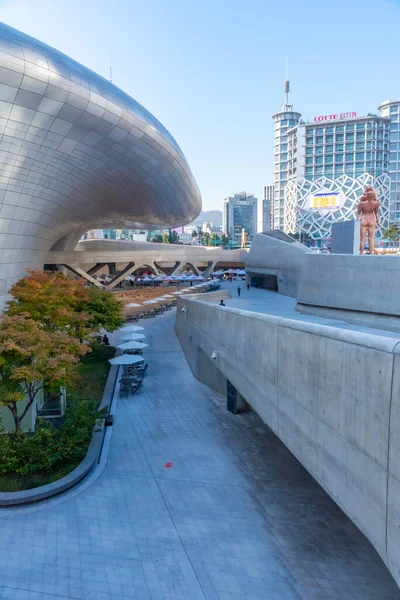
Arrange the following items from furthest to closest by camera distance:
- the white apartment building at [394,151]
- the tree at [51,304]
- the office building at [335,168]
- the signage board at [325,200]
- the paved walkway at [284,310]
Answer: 1. the white apartment building at [394,151]
2. the signage board at [325,200]
3. the office building at [335,168]
4. the tree at [51,304]
5. the paved walkway at [284,310]

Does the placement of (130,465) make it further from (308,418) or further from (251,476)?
(308,418)

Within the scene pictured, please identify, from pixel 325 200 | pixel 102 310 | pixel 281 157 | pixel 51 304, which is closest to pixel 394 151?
pixel 325 200

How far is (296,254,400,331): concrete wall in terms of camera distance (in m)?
11.6

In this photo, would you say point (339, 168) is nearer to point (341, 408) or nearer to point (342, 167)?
point (342, 167)

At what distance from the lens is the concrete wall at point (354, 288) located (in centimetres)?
1156

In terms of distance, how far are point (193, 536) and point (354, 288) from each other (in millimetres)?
Result: 8562

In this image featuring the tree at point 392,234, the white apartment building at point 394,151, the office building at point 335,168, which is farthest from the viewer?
the white apartment building at point 394,151

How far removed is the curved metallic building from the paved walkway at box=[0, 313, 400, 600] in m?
15.0

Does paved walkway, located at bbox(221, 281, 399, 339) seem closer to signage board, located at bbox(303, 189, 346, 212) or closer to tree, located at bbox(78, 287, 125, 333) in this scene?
tree, located at bbox(78, 287, 125, 333)

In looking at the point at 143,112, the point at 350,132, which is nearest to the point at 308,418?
the point at 143,112

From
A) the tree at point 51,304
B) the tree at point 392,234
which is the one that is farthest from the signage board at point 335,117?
the tree at point 51,304

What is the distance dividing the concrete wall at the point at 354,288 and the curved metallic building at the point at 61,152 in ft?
41.9

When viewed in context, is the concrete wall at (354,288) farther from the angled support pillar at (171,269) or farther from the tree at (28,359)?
the angled support pillar at (171,269)

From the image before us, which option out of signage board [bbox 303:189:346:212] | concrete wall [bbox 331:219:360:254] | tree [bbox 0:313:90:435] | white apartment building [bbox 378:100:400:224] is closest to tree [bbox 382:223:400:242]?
signage board [bbox 303:189:346:212]
